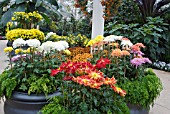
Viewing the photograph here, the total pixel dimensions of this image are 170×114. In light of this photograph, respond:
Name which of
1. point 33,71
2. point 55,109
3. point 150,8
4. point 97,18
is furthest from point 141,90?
point 150,8

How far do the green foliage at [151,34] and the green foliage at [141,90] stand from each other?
8.92 ft

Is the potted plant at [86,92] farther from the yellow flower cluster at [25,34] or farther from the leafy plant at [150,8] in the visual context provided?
the leafy plant at [150,8]

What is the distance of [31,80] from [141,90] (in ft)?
3.33

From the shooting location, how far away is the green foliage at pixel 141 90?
234 centimetres

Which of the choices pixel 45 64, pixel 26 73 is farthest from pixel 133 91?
pixel 26 73

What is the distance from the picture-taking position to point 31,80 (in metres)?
2.25

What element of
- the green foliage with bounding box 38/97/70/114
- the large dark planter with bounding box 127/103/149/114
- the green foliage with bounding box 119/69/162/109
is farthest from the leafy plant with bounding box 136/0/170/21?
the green foliage with bounding box 38/97/70/114

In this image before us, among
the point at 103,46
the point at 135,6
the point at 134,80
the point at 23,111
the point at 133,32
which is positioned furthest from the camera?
the point at 135,6

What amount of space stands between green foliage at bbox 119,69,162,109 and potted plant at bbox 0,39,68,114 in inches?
25.7

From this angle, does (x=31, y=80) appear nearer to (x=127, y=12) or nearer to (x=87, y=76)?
(x=87, y=76)

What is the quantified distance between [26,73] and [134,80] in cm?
104

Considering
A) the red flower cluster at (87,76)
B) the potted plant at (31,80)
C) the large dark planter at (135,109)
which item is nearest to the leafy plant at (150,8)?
the large dark planter at (135,109)

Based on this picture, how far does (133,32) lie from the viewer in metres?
5.30

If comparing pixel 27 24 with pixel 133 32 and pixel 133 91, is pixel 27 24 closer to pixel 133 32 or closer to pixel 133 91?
pixel 133 32
